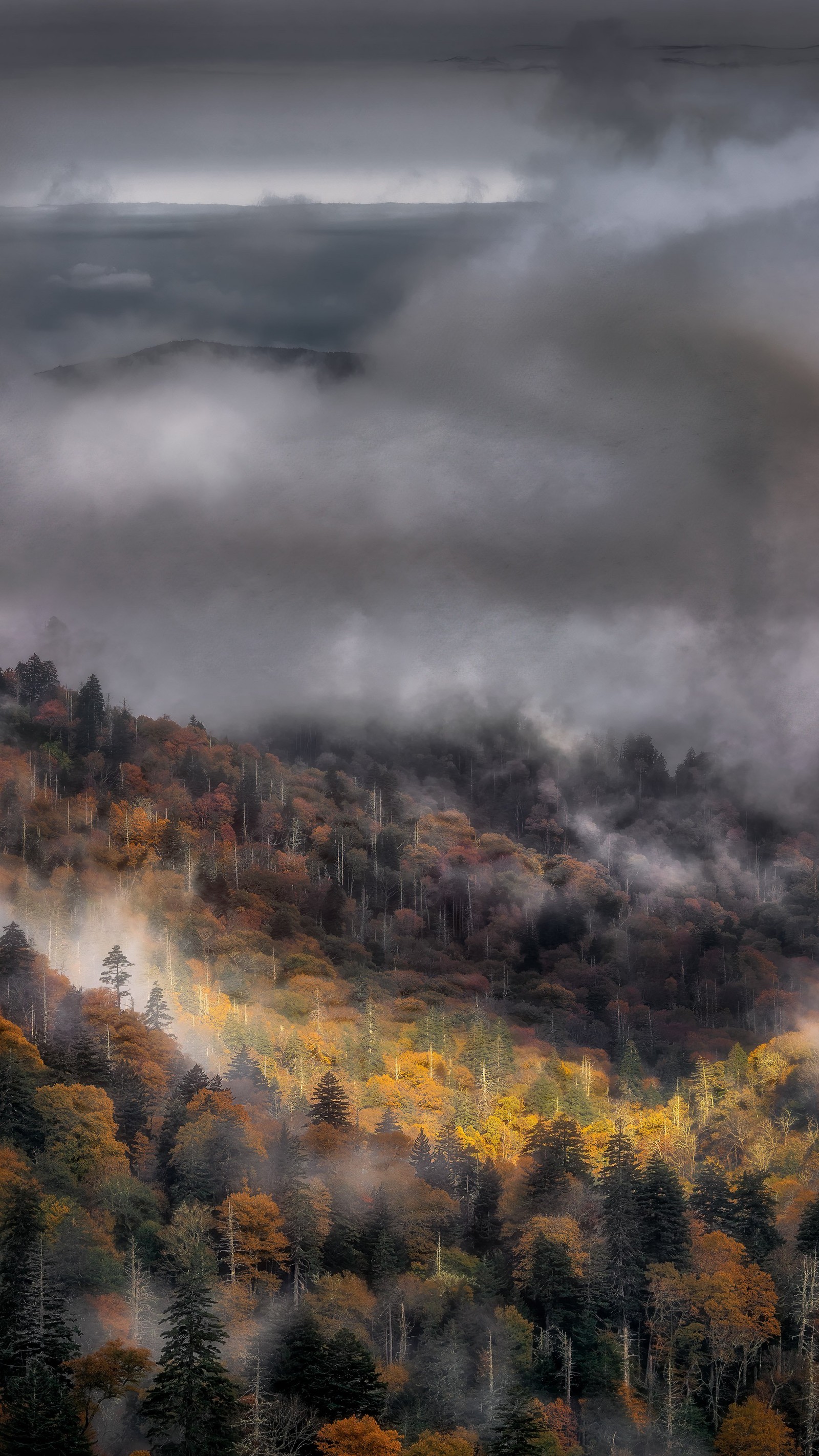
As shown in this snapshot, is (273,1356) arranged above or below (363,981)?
below

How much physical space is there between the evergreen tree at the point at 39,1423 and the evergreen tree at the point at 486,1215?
57.8 feet

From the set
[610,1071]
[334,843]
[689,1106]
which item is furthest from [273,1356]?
[334,843]

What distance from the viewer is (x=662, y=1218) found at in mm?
46875

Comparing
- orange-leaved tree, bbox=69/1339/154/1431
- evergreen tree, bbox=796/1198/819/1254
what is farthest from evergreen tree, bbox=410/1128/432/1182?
orange-leaved tree, bbox=69/1339/154/1431

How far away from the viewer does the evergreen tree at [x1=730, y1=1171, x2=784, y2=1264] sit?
4675 cm

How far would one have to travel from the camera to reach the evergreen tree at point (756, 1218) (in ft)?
153

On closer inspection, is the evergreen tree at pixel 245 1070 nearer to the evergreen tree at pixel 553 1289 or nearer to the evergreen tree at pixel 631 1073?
the evergreen tree at pixel 553 1289

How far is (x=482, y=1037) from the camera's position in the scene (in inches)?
2906

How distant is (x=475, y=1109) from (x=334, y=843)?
4202 cm

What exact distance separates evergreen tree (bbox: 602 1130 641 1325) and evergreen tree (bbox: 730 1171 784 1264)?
341cm

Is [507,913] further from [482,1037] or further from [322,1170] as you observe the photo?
[322,1170]

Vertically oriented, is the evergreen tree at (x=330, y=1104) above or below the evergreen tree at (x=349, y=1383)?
above

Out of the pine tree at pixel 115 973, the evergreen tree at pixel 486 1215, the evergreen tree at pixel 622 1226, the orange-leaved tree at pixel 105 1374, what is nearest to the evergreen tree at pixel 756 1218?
the evergreen tree at pixel 622 1226

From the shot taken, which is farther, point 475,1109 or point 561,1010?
point 561,1010
